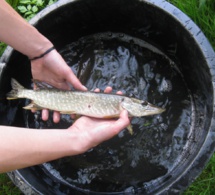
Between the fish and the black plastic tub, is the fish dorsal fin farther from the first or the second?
the black plastic tub

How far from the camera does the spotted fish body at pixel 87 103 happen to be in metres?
1.74

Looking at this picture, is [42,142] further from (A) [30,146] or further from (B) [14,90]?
(B) [14,90]

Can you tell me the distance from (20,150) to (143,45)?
1.32m

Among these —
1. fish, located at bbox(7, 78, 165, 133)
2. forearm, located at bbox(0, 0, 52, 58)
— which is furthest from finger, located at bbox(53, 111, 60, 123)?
forearm, located at bbox(0, 0, 52, 58)

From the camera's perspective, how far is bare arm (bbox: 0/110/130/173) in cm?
127

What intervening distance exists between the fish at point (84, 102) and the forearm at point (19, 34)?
8.6 inches

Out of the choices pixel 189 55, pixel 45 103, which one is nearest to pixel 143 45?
pixel 189 55

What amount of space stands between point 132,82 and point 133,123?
0.97ft

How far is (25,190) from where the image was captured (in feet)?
5.36

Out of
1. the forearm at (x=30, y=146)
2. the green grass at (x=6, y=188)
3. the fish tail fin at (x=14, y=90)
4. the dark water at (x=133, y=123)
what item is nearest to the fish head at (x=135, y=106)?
the dark water at (x=133, y=123)

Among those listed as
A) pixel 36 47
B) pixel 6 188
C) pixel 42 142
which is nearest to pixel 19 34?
pixel 36 47

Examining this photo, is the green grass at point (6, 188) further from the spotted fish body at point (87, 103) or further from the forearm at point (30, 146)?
the forearm at point (30, 146)

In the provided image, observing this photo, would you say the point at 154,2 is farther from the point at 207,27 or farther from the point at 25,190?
the point at 25,190

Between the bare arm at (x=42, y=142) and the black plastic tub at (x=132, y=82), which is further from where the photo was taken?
the black plastic tub at (x=132, y=82)
